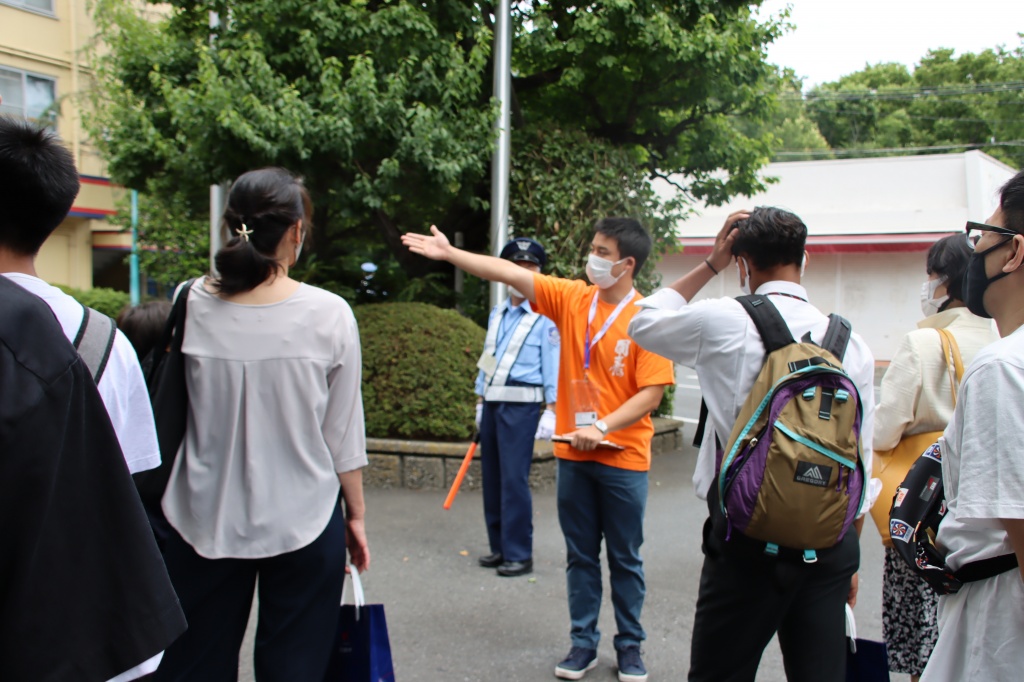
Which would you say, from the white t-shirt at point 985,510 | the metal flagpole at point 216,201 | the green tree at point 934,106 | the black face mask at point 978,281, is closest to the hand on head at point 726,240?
the black face mask at point 978,281

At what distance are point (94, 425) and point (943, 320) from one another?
300cm

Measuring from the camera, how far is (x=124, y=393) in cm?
212

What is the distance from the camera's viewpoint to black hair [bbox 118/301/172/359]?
3713 mm

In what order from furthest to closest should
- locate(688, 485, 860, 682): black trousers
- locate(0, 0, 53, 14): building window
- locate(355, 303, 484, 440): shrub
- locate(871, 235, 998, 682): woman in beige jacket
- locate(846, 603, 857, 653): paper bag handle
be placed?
1. locate(0, 0, 53, 14): building window
2. locate(355, 303, 484, 440): shrub
3. locate(871, 235, 998, 682): woman in beige jacket
4. locate(846, 603, 857, 653): paper bag handle
5. locate(688, 485, 860, 682): black trousers

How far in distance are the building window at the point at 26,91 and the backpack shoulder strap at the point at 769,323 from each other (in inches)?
889

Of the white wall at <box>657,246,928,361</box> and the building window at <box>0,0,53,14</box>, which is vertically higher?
the building window at <box>0,0,53,14</box>

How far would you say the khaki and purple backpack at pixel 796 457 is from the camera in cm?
230

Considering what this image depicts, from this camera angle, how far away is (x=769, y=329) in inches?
99.2

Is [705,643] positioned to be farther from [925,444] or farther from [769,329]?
[925,444]

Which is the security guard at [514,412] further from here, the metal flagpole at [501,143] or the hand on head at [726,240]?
the hand on head at [726,240]

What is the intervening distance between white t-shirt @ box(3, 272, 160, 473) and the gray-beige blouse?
261 mm

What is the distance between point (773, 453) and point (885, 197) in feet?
76.2

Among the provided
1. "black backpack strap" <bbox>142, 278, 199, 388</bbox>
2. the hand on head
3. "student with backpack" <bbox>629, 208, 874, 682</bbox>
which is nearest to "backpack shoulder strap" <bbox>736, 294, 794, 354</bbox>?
"student with backpack" <bbox>629, 208, 874, 682</bbox>

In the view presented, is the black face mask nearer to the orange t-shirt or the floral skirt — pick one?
the floral skirt
